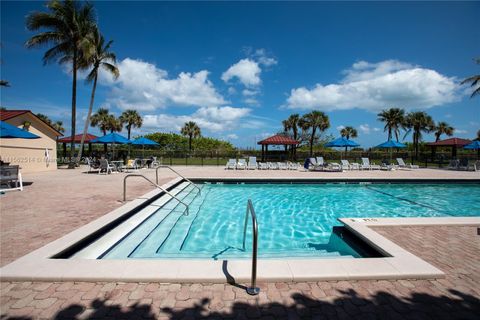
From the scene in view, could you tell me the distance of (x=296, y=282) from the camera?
284 cm

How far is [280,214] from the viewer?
7578 millimetres

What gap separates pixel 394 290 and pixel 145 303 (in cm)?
271

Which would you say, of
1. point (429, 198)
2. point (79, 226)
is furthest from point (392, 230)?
point (429, 198)

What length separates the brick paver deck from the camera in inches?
90.0

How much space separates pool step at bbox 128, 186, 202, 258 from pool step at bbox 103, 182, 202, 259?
0.04 meters

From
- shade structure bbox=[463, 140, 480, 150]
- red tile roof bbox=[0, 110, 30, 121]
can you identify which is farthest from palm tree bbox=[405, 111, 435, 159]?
red tile roof bbox=[0, 110, 30, 121]

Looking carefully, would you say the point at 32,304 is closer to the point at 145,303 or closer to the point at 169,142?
the point at 145,303

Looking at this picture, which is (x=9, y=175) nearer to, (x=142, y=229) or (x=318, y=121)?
(x=142, y=229)

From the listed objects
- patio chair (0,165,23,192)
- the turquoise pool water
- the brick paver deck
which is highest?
patio chair (0,165,23,192)

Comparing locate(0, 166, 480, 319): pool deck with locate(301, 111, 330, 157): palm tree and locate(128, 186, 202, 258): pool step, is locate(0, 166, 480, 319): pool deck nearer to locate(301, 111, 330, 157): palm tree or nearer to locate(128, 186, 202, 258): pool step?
locate(128, 186, 202, 258): pool step

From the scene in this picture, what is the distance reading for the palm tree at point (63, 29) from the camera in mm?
16047

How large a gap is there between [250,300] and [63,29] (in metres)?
21.5

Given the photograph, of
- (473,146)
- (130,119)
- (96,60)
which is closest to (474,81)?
(473,146)

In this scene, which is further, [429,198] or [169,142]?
[169,142]
